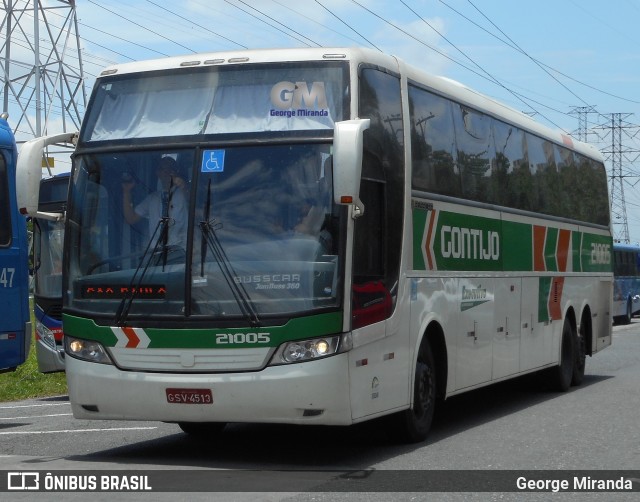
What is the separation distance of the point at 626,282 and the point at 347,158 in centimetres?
4150

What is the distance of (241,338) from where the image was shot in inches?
391

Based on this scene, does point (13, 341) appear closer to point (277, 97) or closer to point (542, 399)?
point (277, 97)

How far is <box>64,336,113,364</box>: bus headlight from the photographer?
1043 centimetres

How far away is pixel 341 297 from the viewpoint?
32.8 ft

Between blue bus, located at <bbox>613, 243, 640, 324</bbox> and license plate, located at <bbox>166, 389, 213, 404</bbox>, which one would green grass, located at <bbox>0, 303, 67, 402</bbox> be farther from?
blue bus, located at <bbox>613, 243, 640, 324</bbox>

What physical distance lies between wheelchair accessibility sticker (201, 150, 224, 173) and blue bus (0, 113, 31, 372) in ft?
16.1

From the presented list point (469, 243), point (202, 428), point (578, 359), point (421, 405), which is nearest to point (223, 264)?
point (421, 405)

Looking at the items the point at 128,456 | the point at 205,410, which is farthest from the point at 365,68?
the point at 128,456

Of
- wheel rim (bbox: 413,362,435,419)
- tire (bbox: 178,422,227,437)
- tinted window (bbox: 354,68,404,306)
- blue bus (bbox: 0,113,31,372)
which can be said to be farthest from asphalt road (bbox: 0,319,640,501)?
tinted window (bbox: 354,68,404,306)

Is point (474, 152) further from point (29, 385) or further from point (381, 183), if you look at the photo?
point (29, 385)

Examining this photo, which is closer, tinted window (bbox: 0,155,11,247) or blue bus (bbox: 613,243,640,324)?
tinted window (bbox: 0,155,11,247)

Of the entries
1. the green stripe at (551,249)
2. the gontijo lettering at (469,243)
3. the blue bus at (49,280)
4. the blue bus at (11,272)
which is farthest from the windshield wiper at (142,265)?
the blue bus at (49,280)

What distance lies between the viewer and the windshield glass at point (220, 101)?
10.4 m

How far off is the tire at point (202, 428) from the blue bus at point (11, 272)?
116 inches
